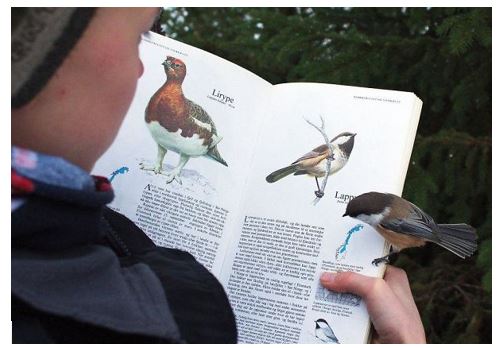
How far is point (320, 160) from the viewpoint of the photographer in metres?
1.21

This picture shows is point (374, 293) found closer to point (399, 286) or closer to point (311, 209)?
point (399, 286)

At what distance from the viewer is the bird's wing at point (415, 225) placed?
1098mm

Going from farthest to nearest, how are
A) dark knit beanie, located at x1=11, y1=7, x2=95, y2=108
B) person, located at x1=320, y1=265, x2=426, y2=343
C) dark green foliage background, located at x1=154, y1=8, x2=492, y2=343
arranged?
dark green foliage background, located at x1=154, y1=8, x2=492, y2=343, person, located at x1=320, y1=265, x2=426, y2=343, dark knit beanie, located at x1=11, y1=7, x2=95, y2=108

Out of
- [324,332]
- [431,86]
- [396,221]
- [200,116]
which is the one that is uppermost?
[431,86]

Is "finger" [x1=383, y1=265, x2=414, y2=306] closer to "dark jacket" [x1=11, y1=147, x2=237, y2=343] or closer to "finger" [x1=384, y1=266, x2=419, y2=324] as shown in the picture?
"finger" [x1=384, y1=266, x2=419, y2=324]

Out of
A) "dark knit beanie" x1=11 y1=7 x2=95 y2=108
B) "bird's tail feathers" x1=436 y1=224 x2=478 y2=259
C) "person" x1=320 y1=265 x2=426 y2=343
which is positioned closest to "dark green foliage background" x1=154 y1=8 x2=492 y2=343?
"bird's tail feathers" x1=436 y1=224 x2=478 y2=259

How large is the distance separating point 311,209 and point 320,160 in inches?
3.8

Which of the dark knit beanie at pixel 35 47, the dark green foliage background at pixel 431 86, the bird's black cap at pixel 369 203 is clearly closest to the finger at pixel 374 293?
the bird's black cap at pixel 369 203

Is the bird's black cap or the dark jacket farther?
the bird's black cap

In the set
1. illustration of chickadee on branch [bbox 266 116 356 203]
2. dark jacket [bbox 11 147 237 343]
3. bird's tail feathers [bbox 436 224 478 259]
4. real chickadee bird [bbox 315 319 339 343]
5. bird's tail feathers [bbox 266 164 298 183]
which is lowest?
real chickadee bird [bbox 315 319 339 343]

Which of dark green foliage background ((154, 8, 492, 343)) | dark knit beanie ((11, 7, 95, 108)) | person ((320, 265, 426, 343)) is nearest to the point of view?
dark knit beanie ((11, 7, 95, 108))

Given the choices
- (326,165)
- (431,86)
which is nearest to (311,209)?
(326,165)

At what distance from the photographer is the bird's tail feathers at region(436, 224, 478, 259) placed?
45.1 inches

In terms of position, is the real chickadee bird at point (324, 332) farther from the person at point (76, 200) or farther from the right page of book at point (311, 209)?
the person at point (76, 200)
